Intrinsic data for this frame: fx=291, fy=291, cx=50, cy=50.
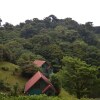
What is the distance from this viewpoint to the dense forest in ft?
132

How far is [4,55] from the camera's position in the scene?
50.7 meters

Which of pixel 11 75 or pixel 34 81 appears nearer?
pixel 34 81

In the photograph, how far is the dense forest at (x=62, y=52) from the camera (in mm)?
40125

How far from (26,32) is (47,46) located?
2366cm

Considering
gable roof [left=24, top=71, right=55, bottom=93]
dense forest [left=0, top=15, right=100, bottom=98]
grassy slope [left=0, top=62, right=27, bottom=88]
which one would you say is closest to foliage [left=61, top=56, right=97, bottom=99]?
dense forest [left=0, top=15, right=100, bottom=98]

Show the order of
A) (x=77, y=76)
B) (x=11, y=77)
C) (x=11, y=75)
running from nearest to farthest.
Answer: (x=77, y=76) < (x=11, y=77) < (x=11, y=75)

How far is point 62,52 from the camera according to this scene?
68125 mm

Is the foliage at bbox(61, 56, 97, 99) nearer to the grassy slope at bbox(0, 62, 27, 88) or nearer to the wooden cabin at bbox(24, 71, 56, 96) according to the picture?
the wooden cabin at bbox(24, 71, 56, 96)

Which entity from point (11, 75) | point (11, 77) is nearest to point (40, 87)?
point (11, 77)

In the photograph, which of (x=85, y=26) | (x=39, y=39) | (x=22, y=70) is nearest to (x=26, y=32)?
(x=39, y=39)

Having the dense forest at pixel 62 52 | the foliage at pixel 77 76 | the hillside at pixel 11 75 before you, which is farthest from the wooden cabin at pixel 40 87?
the foliage at pixel 77 76

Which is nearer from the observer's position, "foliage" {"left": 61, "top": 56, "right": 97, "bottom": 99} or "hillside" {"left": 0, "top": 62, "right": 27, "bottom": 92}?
"foliage" {"left": 61, "top": 56, "right": 97, "bottom": 99}

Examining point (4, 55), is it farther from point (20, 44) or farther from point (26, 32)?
point (26, 32)

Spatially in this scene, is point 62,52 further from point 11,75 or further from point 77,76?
point 77,76
